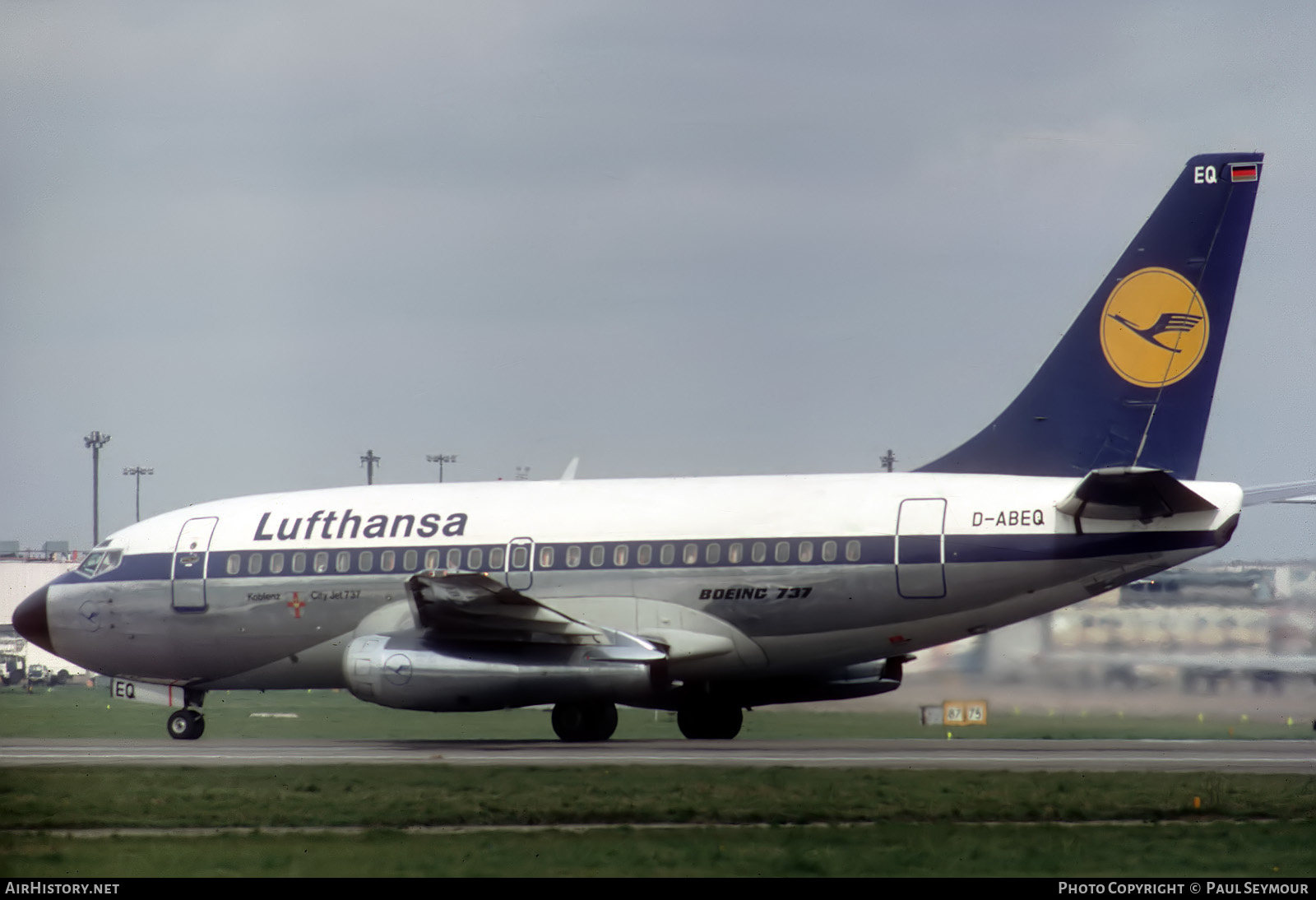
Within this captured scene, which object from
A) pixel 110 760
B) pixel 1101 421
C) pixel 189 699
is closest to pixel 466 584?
pixel 110 760

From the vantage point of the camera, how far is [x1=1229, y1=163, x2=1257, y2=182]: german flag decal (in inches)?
1022

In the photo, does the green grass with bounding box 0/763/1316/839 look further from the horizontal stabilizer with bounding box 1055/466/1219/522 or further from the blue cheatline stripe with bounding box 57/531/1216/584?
the blue cheatline stripe with bounding box 57/531/1216/584

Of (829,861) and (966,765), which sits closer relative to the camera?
(829,861)

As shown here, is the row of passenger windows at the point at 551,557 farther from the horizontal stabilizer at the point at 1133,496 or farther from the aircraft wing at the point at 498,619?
the horizontal stabilizer at the point at 1133,496

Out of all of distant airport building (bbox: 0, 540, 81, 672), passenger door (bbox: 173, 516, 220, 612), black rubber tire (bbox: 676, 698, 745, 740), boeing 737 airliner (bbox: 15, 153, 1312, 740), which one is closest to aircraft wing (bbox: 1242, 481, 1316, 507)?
boeing 737 airliner (bbox: 15, 153, 1312, 740)

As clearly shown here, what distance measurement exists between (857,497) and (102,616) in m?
14.6

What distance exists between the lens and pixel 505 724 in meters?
32.7

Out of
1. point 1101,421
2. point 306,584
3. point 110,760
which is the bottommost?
point 110,760

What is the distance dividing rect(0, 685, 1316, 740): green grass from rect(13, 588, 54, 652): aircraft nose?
1.87 metres

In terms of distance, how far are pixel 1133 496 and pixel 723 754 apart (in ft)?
23.2

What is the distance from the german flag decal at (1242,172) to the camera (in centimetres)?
2597

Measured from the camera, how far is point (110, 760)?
24109mm

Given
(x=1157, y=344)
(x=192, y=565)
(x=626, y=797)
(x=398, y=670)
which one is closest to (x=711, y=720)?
(x=398, y=670)
